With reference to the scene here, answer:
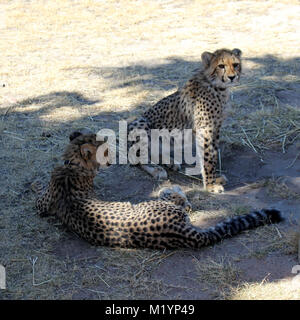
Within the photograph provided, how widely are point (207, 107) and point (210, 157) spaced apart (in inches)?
20.2

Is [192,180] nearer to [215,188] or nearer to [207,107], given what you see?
[215,188]

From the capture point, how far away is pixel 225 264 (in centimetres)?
398

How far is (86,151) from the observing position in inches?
186

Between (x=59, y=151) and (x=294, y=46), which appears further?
(x=294, y=46)

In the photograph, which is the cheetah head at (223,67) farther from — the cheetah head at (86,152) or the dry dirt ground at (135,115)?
the cheetah head at (86,152)

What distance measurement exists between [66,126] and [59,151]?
70 centimetres

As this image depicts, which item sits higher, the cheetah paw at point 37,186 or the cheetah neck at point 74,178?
the cheetah neck at point 74,178

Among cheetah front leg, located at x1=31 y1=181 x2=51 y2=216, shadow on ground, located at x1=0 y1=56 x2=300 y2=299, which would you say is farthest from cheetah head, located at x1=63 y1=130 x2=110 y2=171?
shadow on ground, located at x1=0 y1=56 x2=300 y2=299

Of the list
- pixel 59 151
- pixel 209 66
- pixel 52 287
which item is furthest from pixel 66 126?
pixel 52 287

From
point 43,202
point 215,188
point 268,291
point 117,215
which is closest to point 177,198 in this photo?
point 215,188

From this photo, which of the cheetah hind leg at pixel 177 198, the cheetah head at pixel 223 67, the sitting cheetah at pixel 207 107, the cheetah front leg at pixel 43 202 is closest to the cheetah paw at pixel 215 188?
the sitting cheetah at pixel 207 107

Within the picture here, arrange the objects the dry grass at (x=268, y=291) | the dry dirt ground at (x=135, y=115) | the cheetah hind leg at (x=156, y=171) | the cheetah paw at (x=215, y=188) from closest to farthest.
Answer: the dry grass at (x=268, y=291) → the dry dirt ground at (x=135, y=115) → the cheetah paw at (x=215, y=188) → the cheetah hind leg at (x=156, y=171)

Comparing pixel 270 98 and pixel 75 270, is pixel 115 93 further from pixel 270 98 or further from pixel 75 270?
pixel 75 270

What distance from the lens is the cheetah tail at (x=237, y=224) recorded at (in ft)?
13.8
